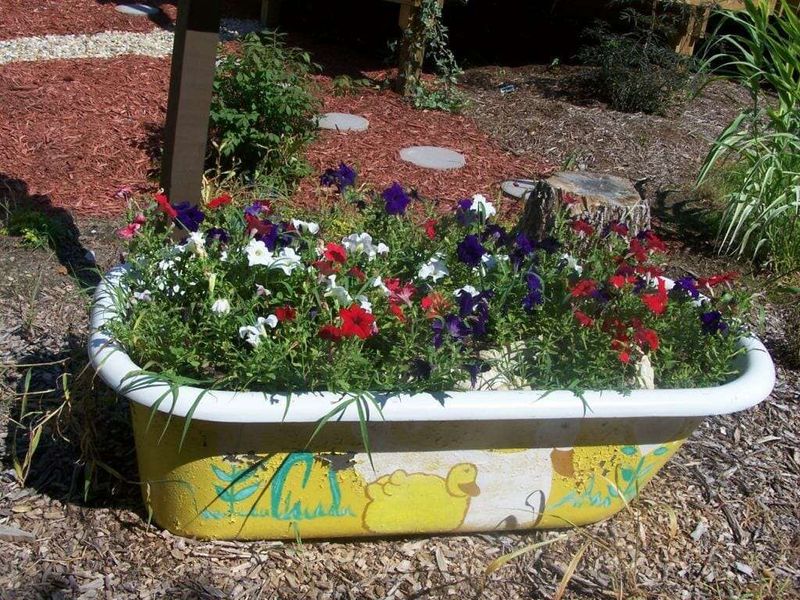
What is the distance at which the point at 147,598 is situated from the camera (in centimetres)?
215

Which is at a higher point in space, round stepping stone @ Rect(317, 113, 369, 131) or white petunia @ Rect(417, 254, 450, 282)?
white petunia @ Rect(417, 254, 450, 282)

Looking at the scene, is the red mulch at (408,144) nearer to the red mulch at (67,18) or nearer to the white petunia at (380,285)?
the red mulch at (67,18)

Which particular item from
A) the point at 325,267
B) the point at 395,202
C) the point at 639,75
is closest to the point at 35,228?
the point at 395,202

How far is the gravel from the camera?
5.98m

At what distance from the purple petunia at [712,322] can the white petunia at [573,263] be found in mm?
369

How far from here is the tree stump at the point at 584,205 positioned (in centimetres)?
331

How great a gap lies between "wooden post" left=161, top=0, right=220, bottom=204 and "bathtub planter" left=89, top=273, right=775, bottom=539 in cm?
59

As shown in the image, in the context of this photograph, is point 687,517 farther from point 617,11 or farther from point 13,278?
point 617,11

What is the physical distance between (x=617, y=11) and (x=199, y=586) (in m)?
7.40

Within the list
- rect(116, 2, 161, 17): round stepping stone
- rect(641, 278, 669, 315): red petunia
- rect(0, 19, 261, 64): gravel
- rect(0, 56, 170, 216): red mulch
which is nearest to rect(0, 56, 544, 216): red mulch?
rect(0, 56, 170, 216): red mulch

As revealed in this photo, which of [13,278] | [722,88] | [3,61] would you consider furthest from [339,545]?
[722,88]

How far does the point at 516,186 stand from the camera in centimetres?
496

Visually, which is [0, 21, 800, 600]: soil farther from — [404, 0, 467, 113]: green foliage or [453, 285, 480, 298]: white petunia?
[404, 0, 467, 113]: green foliage

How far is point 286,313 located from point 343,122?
3631 mm
